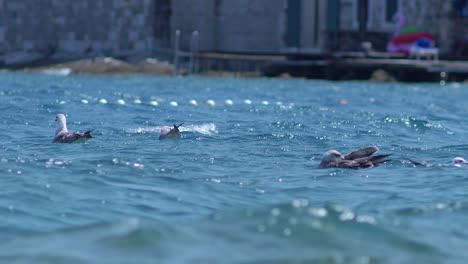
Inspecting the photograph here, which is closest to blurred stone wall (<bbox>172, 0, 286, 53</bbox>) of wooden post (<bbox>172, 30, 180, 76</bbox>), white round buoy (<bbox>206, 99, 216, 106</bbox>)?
wooden post (<bbox>172, 30, 180, 76</bbox>)

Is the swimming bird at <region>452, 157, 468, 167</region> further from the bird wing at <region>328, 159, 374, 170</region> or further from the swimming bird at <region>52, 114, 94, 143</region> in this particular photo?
the swimming bird at <region>52, 114, 94, 143</region>

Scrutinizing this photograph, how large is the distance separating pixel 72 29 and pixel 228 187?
38.8 meters

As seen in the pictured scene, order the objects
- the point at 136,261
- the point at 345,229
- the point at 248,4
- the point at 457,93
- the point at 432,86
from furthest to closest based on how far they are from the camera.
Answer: the point at 248,4 < the point at 432,86 < the point at 457,93 < the point at 345,229 < the point at 136,261

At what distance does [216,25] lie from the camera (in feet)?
160

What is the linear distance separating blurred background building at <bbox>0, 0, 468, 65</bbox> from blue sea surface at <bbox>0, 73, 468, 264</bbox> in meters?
20.3

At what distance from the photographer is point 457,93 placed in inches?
1422

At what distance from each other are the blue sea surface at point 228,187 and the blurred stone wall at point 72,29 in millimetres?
22075

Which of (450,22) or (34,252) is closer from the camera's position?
(34,252)

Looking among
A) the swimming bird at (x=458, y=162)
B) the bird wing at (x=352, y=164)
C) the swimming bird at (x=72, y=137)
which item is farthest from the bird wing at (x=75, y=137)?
the swimming bird at (x=458, y=162)

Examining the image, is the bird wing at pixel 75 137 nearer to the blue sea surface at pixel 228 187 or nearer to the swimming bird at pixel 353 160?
the blue sea surface at pixel 228 187

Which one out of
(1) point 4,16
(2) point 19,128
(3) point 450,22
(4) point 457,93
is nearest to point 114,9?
(1) point 4,16

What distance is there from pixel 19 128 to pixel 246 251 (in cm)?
1214

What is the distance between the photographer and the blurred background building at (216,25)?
47406mm

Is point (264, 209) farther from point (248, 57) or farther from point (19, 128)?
point (248, 57)
